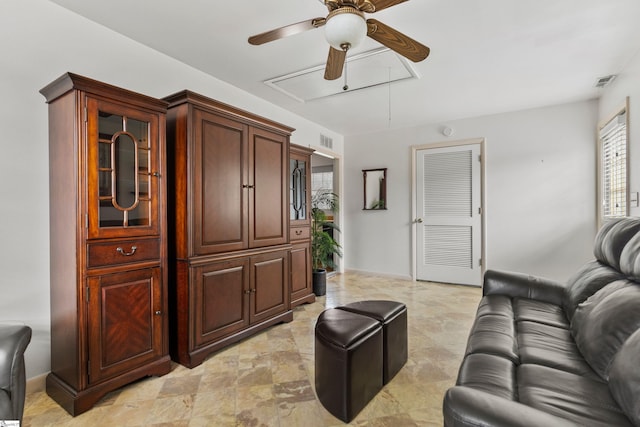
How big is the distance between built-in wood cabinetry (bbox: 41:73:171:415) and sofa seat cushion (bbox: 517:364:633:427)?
2.13m

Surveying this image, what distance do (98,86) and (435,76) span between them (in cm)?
289

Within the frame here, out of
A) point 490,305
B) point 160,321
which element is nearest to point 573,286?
point 490,305

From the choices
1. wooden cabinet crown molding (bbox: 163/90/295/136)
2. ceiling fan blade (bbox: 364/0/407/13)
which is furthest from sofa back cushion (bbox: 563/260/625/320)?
wooden cabinet crown molding (bbox: 163/90/295/136)

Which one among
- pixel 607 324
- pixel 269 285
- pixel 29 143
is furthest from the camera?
pixel 269 285

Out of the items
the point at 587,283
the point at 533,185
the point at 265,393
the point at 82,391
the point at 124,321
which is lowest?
the point at 265,393

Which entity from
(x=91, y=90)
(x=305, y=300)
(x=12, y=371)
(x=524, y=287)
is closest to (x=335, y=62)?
(x=91, y=90)

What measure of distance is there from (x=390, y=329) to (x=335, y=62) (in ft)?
5.82

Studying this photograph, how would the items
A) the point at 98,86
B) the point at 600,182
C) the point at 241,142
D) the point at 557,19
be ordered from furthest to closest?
the point at 600,182 → the point at 241,142 → the point at 557,19 → the point at 98,86

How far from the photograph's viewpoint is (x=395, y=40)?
6.02 ft

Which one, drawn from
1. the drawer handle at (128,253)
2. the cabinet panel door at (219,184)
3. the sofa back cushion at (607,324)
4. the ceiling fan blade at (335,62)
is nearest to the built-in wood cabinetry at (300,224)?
the cabinet panel door at (219,184)

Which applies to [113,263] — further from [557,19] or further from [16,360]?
[557,19]

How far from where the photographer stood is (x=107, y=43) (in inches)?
93.9

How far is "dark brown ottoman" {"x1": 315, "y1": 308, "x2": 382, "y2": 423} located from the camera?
1673 millimetres

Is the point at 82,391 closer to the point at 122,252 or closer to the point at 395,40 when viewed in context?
the point at 122,252
